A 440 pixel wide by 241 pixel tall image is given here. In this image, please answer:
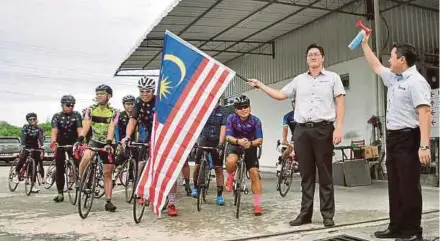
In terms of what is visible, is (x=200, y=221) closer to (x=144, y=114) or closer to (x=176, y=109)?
(x=176, y=109)

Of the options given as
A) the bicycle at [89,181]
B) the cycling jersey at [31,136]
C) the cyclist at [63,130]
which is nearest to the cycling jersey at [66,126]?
the cyclist at [63,130]

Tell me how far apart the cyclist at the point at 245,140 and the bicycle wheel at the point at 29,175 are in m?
4.78

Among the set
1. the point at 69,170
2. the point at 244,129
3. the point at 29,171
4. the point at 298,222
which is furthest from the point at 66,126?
the point at 298,222

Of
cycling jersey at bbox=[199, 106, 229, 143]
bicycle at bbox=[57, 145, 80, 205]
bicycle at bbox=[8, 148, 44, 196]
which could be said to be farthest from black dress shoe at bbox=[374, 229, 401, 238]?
bicycle at bbox=[8, 148, 44, 196]

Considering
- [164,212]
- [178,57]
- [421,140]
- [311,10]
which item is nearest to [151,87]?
[178,57]

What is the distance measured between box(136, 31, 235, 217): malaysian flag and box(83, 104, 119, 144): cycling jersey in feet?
5.61

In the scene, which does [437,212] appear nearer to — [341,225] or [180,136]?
[341,225]

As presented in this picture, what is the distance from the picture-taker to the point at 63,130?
761cm

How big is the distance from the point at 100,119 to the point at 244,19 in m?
9.44

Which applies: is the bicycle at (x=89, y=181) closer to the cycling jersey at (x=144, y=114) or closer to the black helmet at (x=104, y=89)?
the cycling jersey at (x=144, y=114)

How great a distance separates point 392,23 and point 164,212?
37.3 feet

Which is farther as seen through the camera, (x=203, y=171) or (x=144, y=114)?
(x=203, y=171)

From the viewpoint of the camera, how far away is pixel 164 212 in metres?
6.15

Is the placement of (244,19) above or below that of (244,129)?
above
